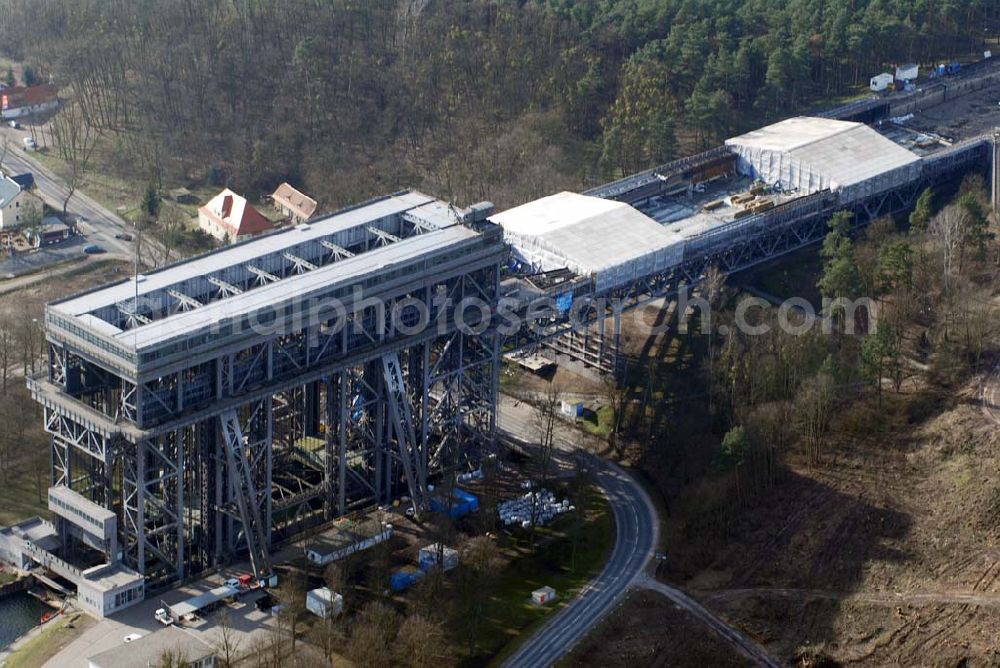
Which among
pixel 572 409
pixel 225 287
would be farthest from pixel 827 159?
pixel 225 287

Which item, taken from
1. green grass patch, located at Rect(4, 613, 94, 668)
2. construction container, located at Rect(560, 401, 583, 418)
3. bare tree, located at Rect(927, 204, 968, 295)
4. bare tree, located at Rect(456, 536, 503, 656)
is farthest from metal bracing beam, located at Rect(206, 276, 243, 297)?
bare tree, located at Rect(927, 204, 968, 295)

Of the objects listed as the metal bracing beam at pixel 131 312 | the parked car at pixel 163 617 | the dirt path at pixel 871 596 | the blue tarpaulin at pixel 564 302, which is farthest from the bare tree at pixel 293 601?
the blue tarpaulin at pixel 564 302

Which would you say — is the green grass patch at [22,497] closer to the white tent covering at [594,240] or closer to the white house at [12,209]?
the white tent covering at [594,240]

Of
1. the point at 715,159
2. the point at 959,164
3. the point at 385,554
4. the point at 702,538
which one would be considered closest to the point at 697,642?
the point at 702,538

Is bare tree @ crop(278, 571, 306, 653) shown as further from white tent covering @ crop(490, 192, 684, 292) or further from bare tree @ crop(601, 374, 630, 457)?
white tent covering @ crop(490, 192, 684, 292)

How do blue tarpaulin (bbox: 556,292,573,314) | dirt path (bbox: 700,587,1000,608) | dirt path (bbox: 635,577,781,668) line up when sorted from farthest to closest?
1. blue tarpaulin (bbox: 556,292,573,314)
2. dirt path (bbox: 700,587,1000,608)
3. dirt path (bbox: 635,577,781,668)

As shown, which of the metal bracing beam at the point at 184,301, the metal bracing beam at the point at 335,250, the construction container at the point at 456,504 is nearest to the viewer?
the metal bracing beam at the point at 184,301
